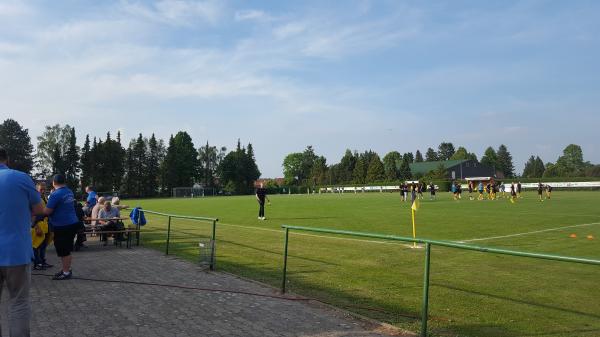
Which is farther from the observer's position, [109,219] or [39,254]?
[109,219]

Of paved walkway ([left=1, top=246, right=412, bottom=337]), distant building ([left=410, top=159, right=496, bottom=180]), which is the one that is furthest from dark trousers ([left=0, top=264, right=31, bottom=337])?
distant building ([left=410, top=159, right=496, bottom=180])

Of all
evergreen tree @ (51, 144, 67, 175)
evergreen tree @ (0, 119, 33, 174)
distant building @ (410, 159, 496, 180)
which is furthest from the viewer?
distant building @ (410, 159, 496, 180)

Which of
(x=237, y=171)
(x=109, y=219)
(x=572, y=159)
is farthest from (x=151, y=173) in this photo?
(x=572, y=159)

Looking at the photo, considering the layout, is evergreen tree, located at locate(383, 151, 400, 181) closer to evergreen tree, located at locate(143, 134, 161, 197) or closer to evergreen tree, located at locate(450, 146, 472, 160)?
evergreen tree, located at locate(450, 146, 472, 160)

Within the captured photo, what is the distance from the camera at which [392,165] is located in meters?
126

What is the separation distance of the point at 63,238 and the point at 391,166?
121 metres

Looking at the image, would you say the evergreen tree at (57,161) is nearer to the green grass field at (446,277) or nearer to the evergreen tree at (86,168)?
the evergreen tree at (86,168)

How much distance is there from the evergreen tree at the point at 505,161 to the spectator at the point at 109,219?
543 feet

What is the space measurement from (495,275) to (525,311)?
2503mm

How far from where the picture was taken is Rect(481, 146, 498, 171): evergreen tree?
6235 inches

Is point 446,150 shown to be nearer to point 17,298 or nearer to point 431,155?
point 431,155

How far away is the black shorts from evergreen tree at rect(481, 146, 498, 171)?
527 ft

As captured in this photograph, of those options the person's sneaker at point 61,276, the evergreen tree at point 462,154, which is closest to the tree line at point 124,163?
the evergreen tree at point 462,154

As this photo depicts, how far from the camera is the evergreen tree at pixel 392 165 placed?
12021 centimetres
